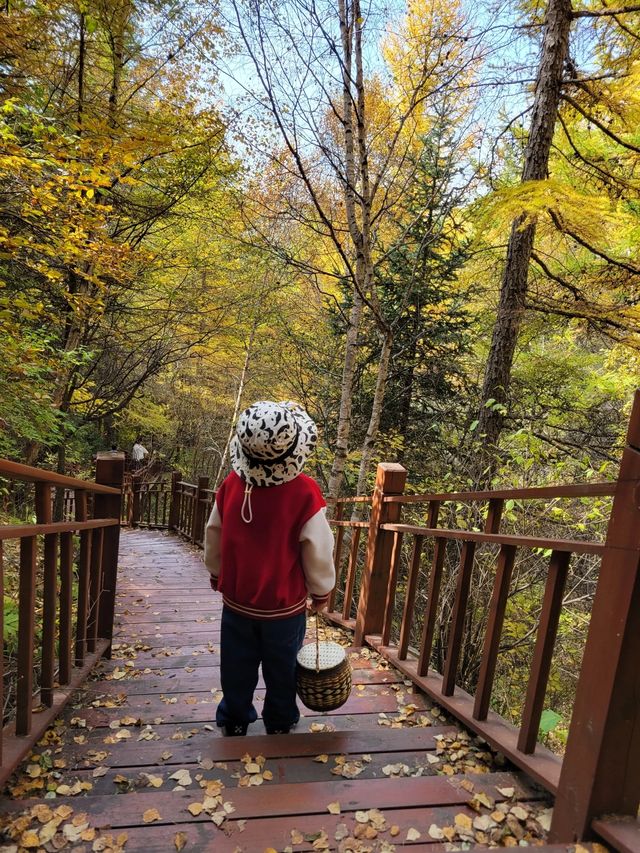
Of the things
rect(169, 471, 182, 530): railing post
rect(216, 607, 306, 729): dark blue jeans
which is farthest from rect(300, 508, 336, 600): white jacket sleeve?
rect(169, 471, 182, 530): railing post

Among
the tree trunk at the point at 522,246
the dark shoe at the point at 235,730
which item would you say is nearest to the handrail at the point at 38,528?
the dark shoe at the point at 235,730

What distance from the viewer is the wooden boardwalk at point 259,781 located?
1.65 metres

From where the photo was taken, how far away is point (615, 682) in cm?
142

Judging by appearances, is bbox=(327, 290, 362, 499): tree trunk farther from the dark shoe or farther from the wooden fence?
the dark shoe

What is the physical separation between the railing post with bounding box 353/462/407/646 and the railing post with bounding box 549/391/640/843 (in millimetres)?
2129

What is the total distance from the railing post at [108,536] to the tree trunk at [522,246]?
3.16 metres

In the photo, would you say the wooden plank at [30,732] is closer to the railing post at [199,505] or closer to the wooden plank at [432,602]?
the wooden plank at [432,602]

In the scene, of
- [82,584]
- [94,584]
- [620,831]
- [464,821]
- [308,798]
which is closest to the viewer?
[620,831]

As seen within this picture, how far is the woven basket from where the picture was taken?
7.73 ft

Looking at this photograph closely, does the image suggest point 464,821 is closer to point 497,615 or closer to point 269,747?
point 497,615

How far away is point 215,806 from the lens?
1.80 meters

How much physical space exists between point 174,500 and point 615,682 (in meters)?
10.3

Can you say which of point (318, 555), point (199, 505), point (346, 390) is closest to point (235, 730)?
point (318, 555)

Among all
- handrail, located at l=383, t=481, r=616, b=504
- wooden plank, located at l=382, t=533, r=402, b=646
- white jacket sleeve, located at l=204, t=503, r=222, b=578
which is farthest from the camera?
Result: wooden plank, located at l=382, t=533, r=402, b=646
